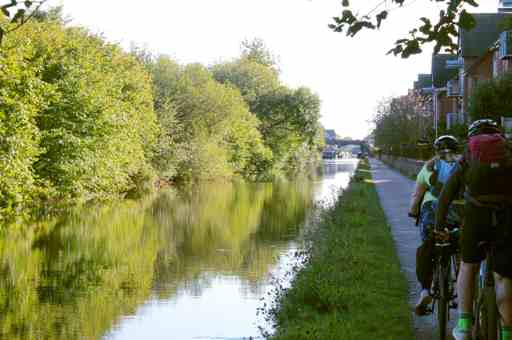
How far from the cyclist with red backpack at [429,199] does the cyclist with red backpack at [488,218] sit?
151 centimetres

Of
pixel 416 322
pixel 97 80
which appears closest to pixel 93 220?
pixel 97 80

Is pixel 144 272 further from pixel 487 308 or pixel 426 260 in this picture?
pixel 487 308

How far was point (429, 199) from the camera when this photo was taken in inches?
324

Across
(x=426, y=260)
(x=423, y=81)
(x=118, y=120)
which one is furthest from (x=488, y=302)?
(x=423, y=81)

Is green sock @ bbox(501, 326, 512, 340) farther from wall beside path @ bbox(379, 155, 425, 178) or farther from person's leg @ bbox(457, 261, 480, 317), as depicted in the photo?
wall beside path @ bbox(379, 155, 425, 178)

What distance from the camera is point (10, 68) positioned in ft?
93.8

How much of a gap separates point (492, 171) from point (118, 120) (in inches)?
1408

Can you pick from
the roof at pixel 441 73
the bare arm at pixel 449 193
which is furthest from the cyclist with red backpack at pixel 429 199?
the roof at pixel 441 73

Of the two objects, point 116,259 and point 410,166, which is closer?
point 116,259

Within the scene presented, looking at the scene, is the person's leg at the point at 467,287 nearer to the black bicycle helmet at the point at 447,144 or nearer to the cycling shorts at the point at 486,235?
the cycling shorts at the point at 486,235

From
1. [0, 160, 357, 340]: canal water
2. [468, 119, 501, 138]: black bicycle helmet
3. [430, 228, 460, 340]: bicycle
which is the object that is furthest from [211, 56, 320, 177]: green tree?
[468, 119, 501, 138]: black bicycle helmet

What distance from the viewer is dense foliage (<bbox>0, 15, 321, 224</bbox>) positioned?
30609 mm

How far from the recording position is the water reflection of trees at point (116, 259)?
47.2ft

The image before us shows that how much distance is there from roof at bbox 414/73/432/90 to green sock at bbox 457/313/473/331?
8235cm
